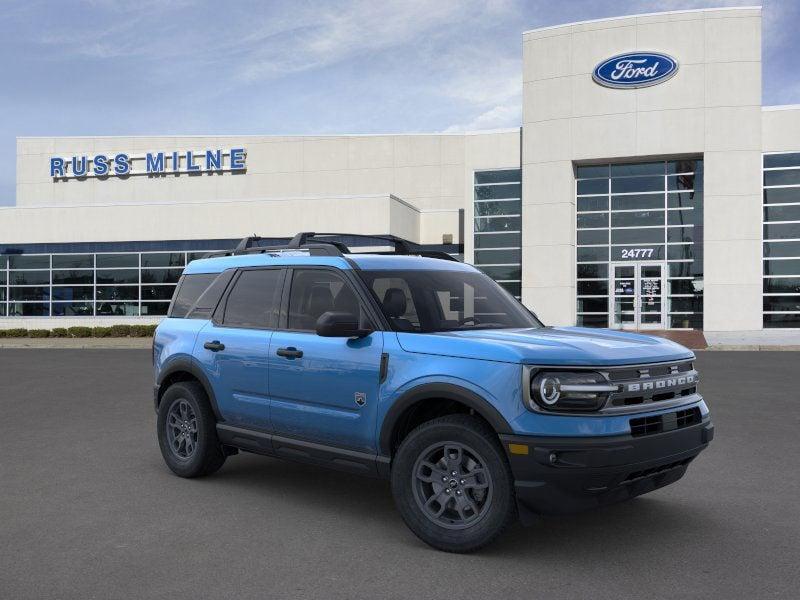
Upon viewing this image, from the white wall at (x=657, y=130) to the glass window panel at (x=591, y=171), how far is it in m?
0.77

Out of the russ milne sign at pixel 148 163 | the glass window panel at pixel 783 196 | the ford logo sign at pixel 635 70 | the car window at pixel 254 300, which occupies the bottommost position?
the car window at pixel 254 300

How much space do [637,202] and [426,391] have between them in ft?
98.1

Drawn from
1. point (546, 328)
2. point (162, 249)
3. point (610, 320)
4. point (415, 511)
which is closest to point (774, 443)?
point (546, 328)

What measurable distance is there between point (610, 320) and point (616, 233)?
3698mm

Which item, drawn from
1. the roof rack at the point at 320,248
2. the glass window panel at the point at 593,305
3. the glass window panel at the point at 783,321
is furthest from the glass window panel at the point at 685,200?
the roof rack at the point at 320,248

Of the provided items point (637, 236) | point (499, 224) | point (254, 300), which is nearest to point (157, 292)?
point (499, 224)

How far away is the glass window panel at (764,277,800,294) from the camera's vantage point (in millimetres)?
30906

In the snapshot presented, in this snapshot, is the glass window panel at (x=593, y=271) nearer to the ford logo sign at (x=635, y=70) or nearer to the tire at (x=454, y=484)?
the ford logo sign at (x=635, y=70)

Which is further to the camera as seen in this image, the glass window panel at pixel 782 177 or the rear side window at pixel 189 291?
the glass window panel at pixel 782 177

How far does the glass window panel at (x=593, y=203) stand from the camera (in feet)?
110

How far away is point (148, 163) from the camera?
43281mm

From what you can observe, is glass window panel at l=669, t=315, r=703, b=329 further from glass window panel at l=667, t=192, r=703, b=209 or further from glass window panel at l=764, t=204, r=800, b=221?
glass window panel at l=764, t=204, r=800, b=221

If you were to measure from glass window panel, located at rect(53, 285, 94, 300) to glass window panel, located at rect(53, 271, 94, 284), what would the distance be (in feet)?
1.07

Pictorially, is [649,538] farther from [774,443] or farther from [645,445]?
[774,443]
